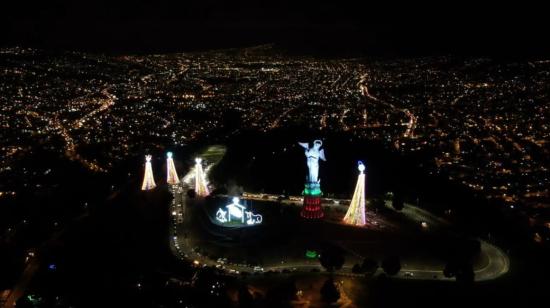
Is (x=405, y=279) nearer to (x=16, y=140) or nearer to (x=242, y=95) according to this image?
(x=16, y=140)

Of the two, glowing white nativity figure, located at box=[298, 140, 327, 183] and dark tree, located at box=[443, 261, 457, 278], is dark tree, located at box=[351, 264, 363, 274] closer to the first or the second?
dark tree, located at box=[443, 261, 457, 278]

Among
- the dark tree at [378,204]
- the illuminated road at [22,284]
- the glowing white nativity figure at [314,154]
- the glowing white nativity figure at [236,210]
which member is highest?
the glowing white nativity figure at [314,154]

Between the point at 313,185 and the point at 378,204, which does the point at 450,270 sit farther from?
the point at 313,185

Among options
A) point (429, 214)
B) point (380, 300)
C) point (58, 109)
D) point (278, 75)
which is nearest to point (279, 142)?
point (429, 214)

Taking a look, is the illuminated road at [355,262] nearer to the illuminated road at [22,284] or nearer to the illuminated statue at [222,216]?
the illuminated statue at [222,216]

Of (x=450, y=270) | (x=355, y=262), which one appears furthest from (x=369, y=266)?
(x=450, y=270)

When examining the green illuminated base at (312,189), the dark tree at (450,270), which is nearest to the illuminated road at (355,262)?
the dark tree at (450,270)
